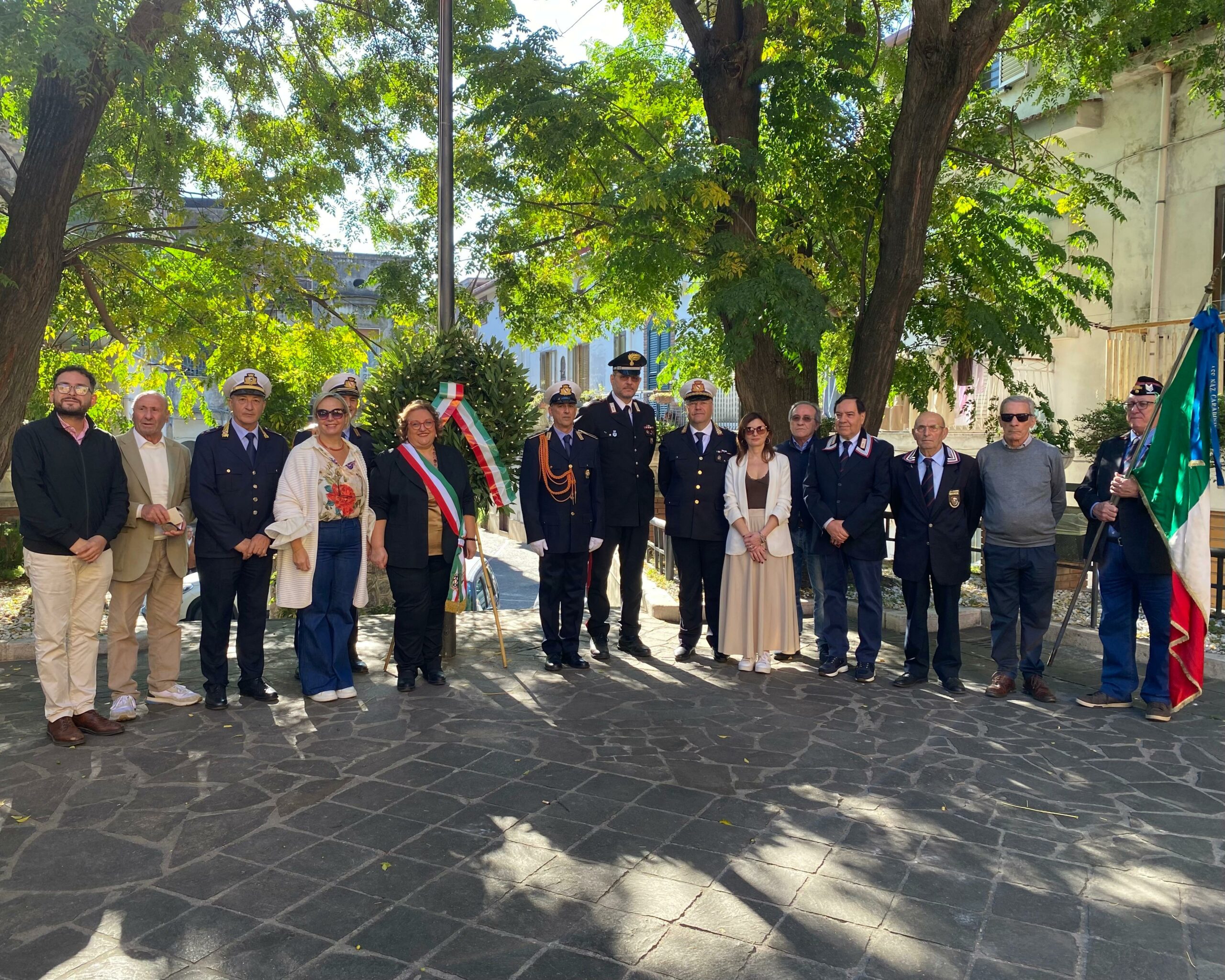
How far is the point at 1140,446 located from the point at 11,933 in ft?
21.8

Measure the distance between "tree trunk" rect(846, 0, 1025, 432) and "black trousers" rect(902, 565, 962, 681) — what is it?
10.4 feet

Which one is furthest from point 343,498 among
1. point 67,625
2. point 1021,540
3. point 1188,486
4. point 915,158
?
point 915,158

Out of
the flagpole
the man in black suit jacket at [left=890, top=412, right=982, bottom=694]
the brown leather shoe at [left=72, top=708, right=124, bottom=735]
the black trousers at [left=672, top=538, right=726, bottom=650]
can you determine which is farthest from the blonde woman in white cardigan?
the flagpole

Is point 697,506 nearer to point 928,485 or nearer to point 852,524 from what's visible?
point 852,524

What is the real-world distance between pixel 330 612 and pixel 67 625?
1587 mm

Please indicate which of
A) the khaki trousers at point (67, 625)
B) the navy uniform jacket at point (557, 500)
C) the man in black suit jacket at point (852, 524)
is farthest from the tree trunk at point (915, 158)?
the khaki trousers at point (67, 625)

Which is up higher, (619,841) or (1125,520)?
(1125,520)

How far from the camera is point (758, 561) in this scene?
771 centimetres

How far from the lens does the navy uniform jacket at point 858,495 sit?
24.8 ft

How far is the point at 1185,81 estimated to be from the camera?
1614 centimetres

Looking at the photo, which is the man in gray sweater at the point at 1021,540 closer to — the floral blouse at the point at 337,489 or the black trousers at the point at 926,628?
the black trousers at the point at 926,628

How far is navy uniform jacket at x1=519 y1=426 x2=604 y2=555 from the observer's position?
309 inches

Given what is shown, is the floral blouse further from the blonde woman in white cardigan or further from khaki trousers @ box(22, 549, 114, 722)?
khaki trousers @ box(22, 549, 114, 722)

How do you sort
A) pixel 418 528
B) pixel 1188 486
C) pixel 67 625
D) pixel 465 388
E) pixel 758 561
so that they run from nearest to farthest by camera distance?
pixel 67 625 → pixel 1188 486 → pixel 418 528 → pixel 758 561 → pixel 465 388
